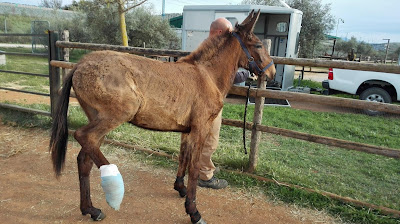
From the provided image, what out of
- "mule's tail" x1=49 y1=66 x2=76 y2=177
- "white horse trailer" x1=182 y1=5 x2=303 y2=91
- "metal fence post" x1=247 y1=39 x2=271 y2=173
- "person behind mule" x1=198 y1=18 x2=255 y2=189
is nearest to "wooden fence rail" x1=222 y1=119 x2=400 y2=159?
"metal fence post" x1=247 y1=39 x2=271 y2=173

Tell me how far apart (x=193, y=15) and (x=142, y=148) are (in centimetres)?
753

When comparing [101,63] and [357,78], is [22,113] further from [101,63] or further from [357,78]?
[357,78]

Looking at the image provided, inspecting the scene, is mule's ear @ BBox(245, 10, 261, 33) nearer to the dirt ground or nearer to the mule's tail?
the mule's tail

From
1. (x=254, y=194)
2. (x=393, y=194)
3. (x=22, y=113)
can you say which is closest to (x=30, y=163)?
(x=22, y=113)

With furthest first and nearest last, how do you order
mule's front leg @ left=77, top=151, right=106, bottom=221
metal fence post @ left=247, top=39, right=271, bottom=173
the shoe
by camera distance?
1. metal fence post @ left=247, top=39, right=271, bottom=173
2. the shoe
3. mule's front leg @ left=77, top=151, right=106, bottom=221

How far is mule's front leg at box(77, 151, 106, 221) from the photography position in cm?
292

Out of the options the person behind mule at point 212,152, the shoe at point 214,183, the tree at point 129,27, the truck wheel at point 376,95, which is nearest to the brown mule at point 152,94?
the person behind mule at point 212,152

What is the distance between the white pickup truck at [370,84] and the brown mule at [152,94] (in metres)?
7.01

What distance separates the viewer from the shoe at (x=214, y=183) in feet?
12.7

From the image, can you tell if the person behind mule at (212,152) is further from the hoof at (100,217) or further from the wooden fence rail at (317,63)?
the hoof at (100,217)

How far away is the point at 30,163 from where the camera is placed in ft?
14.1

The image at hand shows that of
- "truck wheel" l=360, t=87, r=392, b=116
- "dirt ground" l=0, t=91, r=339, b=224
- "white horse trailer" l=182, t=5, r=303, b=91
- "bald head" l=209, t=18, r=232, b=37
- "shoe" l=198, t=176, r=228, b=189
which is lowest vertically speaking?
"dirt ground" l=0, t=91, r=339, b=224

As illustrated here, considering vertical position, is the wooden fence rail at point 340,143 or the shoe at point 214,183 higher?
the wooden fence rail at point 340,143

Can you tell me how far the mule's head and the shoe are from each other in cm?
152
